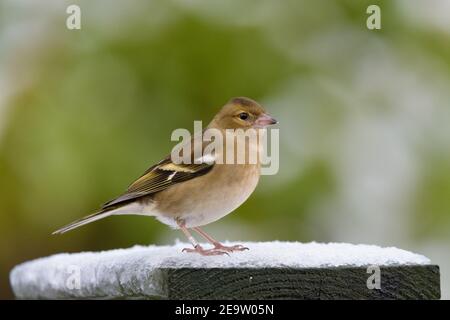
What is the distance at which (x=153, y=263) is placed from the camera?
2.73 m

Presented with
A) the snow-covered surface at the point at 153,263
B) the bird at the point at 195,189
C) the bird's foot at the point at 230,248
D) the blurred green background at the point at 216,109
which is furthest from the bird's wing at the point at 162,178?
the blurred green background at the point at 216,109

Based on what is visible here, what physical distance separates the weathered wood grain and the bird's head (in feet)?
4.58

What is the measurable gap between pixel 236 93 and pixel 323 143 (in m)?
0.70

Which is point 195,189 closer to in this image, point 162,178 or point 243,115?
point 162,178

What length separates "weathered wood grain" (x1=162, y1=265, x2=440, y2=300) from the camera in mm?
2545

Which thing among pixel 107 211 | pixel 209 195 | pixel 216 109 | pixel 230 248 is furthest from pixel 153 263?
pixel 216 109

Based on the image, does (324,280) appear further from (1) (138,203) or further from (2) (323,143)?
(2) (323,143)

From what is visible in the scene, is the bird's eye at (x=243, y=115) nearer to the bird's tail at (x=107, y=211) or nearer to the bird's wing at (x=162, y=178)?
A: the bird's wing at (x=162, y=178)

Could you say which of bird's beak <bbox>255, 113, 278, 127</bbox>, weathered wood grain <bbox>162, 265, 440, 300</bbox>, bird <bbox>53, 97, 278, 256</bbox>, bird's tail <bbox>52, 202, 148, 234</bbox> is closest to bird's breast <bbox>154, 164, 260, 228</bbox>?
bird <bbox>53, 97, 278, 256</bbox>

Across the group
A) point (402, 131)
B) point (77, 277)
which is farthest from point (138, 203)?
point (402, 131)

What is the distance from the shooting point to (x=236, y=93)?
16.6 feet

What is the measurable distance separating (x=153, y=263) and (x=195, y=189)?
2.90 feet

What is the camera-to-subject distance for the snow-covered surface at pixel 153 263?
2.64m
